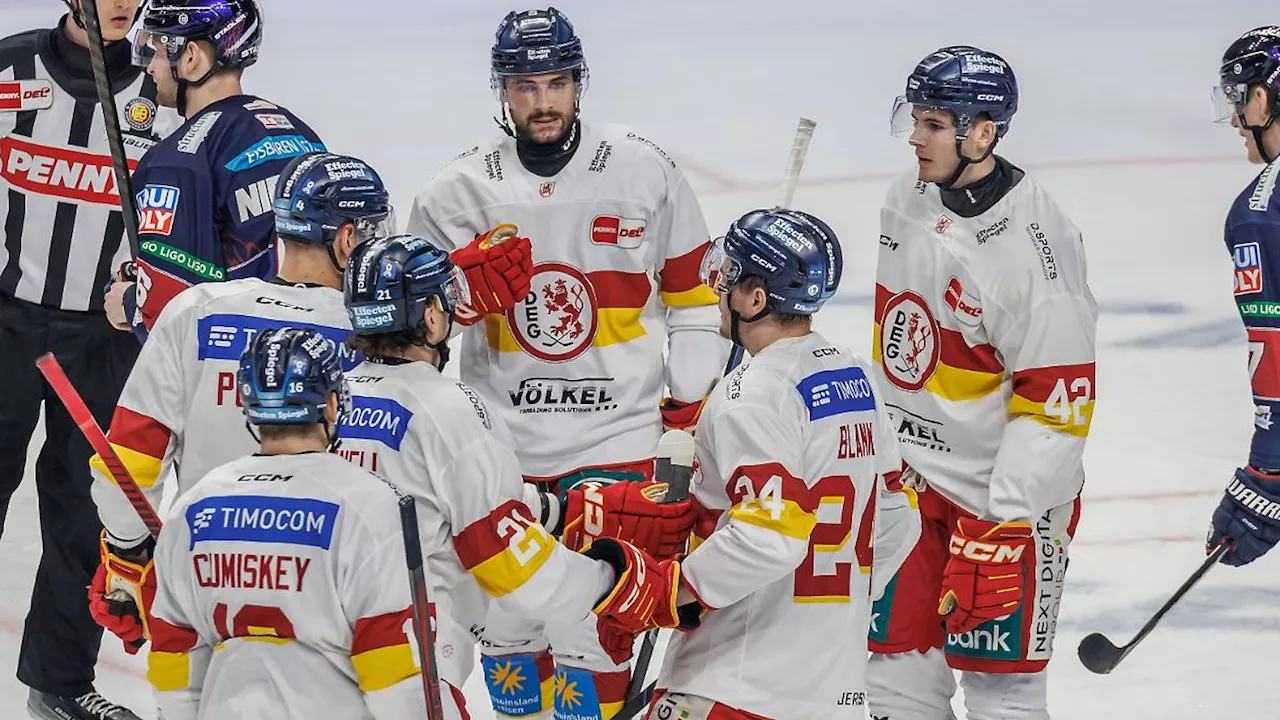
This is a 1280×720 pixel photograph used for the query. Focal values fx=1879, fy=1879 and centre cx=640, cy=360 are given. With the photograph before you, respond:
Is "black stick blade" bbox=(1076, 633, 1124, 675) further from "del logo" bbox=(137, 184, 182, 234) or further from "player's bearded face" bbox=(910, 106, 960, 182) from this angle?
"del logo" bbox=(137, 184, 182, 234)

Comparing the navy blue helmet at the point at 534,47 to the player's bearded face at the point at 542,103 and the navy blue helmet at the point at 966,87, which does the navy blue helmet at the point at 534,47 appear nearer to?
the player's bearded face at the point at 542,103

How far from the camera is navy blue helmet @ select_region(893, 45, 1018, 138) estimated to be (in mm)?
3615

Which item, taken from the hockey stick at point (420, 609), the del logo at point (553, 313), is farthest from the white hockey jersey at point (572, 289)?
the hockey stick at point (420, 609)

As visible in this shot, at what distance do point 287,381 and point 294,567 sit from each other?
247mm

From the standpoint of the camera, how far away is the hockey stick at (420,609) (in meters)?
2.52

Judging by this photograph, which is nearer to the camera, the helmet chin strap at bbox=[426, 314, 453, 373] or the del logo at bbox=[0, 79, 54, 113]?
the helmet chin strap at bbox=[426, 314, 453, 373]

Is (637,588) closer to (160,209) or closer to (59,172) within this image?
(160,209)

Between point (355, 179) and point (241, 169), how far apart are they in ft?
1.56

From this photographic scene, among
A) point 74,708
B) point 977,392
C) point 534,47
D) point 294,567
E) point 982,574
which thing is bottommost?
point 74,708

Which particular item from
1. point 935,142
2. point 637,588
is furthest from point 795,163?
point 637,588

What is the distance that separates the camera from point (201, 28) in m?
3.62

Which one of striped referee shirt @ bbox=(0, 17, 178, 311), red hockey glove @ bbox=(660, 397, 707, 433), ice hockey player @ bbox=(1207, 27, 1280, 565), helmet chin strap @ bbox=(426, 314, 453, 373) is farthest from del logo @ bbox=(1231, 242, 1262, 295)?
striped referee shirt @ bbox=(0, 17, 178, 311)

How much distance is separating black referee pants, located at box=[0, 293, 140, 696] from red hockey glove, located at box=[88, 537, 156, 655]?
893 mm

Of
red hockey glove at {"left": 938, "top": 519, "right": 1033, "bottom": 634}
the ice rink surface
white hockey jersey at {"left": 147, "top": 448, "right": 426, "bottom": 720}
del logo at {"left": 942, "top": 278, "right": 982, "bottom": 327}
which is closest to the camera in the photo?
white hockey jersey at {"left": 147, "top": 448, "right": 426, "bottom": 720}
